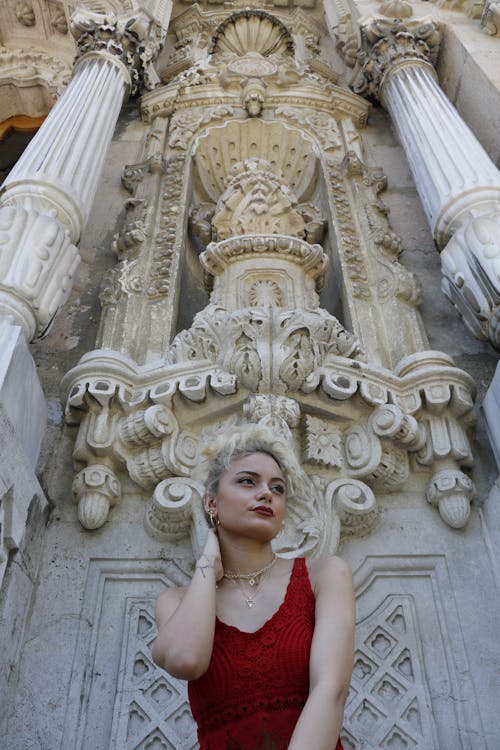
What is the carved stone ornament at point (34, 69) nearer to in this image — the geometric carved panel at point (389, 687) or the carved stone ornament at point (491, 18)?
the carved stone ornament at point (491, 18)

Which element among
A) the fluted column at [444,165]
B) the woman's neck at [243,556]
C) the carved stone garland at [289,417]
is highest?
the fluted column at [444,165]

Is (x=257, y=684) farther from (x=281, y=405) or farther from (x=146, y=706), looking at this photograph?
(x=281, y=405)

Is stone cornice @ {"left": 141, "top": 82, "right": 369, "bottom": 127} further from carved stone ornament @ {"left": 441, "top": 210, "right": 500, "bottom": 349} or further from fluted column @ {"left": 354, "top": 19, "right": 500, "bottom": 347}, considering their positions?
carved stone ornament @ {"left": 441, "top": 210, "right": 500, "bottom": 349}

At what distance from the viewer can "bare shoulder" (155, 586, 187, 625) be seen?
2.25 meters

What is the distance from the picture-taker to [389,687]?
314 cm

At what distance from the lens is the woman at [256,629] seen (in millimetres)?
1954

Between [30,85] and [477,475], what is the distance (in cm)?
725

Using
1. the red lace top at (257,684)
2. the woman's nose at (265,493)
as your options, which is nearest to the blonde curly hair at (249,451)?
the woman's nose at (265,493)

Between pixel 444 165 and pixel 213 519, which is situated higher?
pixel 444 165

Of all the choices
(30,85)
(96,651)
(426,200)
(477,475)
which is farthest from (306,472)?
(30,85)

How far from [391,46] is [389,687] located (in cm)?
627

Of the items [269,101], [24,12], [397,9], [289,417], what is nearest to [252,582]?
[289,417]

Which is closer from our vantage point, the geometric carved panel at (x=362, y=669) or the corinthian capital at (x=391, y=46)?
the geometric carved panel at (x=362, y=669)

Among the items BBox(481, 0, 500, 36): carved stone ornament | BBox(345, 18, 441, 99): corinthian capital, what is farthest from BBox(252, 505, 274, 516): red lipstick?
BBox(481, 0, 500, 36): carved stone ornament
